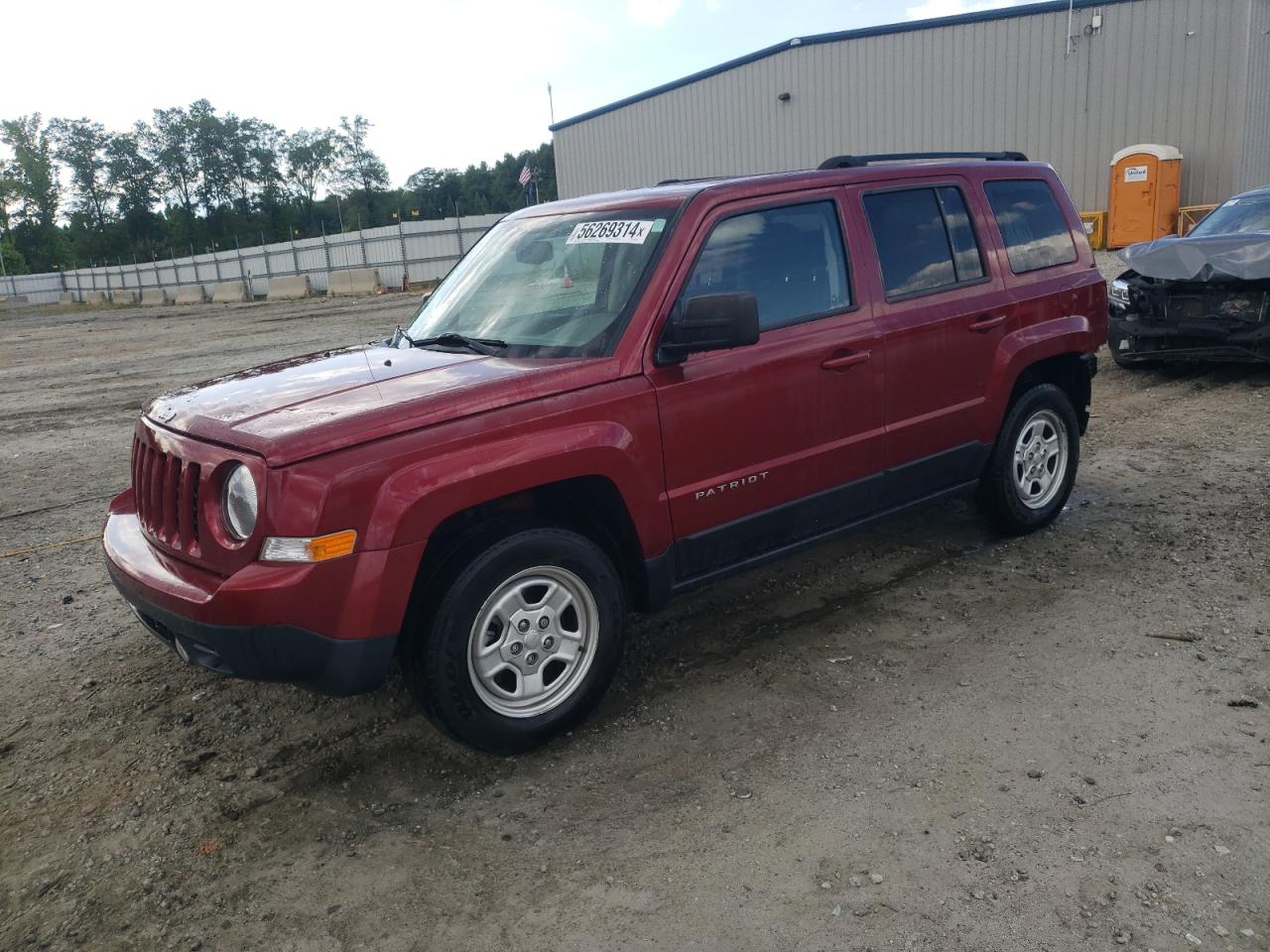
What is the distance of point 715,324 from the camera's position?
340 centimetres

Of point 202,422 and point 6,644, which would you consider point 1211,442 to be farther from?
point 6,644

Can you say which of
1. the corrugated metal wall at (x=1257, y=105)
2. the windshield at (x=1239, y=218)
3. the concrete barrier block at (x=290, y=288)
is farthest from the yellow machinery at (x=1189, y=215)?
the concrete barrier block at (x=290, y=288)

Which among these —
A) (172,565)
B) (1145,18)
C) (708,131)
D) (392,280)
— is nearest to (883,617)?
(172,565)

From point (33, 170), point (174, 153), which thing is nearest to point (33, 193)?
point (33, 170)

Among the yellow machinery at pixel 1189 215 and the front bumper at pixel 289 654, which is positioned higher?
the yellow machinery at pixel 1189 215

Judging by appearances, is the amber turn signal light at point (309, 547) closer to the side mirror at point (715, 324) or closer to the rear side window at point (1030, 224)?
the side mirror at point (715, 324)

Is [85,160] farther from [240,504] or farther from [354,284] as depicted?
[240,504]

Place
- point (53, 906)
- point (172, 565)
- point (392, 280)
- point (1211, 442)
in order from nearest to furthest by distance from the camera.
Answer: point (53, 906)
point (172, 565)
point (1211, 442)
point (392, 280)

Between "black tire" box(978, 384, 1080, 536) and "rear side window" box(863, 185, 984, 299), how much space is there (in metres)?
Answer: 0.80

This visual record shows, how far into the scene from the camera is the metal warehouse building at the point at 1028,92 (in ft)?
69.1

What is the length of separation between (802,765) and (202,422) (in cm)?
233

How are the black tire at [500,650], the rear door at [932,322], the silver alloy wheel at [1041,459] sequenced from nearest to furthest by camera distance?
the black tire at [500,650] → the rear door at [932,322] → the silver alloy wheel at [1041,459]

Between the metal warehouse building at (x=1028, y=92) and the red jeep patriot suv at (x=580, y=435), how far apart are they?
2033cm

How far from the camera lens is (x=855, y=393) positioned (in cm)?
420
